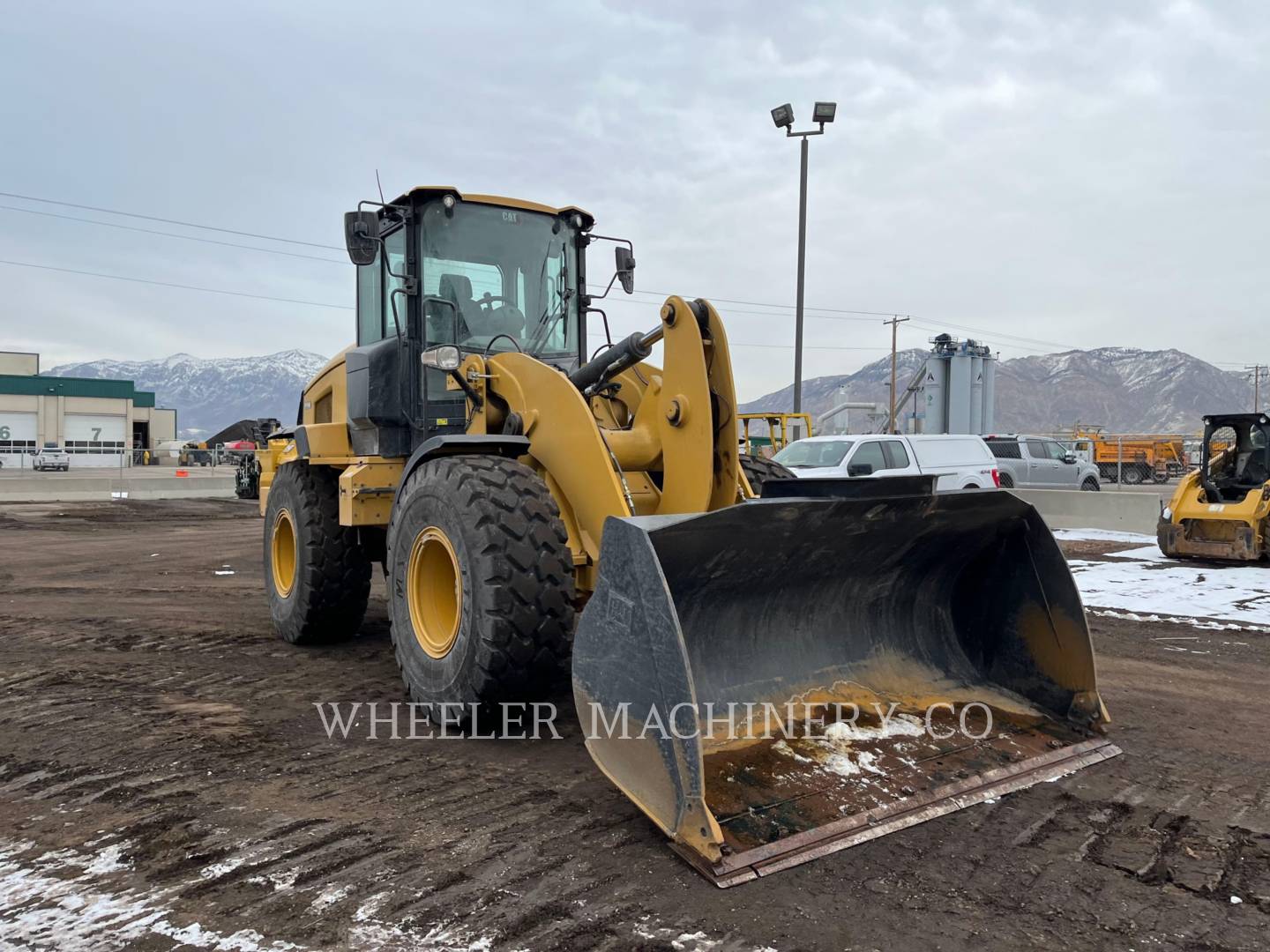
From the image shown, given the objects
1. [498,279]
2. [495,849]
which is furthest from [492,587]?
[498,279]

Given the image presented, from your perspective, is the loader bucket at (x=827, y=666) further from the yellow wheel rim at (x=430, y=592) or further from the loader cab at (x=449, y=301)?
the loader cab at (x=449, y=301)

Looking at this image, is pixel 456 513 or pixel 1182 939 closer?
pixel 1182 939

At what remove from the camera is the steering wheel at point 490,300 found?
5.47m

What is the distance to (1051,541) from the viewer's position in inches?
168

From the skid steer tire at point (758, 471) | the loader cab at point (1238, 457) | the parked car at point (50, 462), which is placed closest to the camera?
the skid steer tire at point (758, 471)

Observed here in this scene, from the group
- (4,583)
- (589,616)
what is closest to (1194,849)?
(589,616)

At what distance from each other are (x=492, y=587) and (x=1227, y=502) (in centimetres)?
1072

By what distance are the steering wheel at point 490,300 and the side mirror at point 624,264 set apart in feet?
2.71

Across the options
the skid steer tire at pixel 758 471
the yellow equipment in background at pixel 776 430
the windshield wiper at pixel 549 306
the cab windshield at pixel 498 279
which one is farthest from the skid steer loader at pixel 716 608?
the yellow equipment in background at pixel 776 430

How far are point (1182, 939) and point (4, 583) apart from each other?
11086 mm

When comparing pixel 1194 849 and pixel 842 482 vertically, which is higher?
pixel 842 482

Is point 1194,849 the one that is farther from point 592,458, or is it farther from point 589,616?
point 592,458

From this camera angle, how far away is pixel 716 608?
3906mm

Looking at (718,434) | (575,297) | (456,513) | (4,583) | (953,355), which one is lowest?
(4,583)
